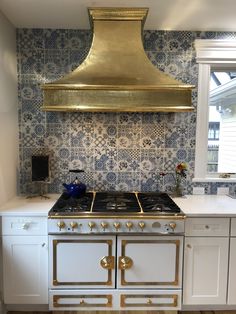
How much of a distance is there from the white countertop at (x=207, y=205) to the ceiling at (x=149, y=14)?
1.55m

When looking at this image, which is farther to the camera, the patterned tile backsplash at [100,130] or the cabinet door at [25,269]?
the patterned tile backsplash at [100,130]

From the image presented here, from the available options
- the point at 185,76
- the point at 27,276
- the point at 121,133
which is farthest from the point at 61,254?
the point at 185,76

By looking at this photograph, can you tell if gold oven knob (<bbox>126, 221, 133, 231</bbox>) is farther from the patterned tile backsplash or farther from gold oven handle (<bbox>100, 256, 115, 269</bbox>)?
the patterned tile backsplash

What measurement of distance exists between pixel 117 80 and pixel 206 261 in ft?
5.10

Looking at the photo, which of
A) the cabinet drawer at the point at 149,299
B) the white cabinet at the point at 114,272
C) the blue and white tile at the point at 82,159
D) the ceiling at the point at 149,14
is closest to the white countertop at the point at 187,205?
the white cabinet at the point at 114,272

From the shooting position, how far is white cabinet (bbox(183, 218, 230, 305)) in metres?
2.08

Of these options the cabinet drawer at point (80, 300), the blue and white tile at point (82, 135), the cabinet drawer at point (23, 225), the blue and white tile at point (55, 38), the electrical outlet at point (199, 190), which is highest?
the blue and white tile at point (55, 38)

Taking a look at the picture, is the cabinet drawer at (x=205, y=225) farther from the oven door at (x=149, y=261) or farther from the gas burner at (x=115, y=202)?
the gas burner at (x=115, y=202)

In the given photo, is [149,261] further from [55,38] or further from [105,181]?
[55,38]

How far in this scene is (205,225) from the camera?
2.08 metres

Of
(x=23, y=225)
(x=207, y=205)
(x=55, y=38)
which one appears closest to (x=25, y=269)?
(x=23, y=225)

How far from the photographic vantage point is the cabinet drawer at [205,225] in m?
2.07

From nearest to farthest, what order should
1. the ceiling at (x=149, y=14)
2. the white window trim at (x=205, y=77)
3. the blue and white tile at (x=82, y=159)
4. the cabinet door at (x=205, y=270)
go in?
1. the ceiling at (x=149, y=14)
2. the cabinet door at (x=205, y=270)
3. the white window trim at (x=205, y=77)
4. the blue and white tile at (x=82, y=159)

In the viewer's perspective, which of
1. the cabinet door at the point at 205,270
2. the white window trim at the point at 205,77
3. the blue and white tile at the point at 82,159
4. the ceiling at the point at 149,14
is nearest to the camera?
the ceiling at the point at 149,14
